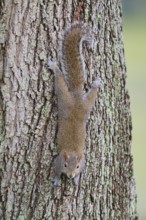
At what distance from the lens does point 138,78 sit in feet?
35.9

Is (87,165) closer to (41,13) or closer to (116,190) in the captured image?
(116,190)

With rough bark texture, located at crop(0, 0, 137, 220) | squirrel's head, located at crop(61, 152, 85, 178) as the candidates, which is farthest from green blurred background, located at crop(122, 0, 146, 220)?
squirrel's head, located at crop(61, 152, 85, 178)

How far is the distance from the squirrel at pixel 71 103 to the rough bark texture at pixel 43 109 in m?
0.04

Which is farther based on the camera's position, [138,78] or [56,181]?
[138,78]

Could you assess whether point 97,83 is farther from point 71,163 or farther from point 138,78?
point 138,78

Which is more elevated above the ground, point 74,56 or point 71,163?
point 74,56

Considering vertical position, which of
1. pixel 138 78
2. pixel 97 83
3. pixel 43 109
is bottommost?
pixel 43 109

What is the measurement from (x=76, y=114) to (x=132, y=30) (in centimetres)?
930

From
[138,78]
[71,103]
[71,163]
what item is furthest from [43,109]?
[138,78]

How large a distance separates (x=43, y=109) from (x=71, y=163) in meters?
0.26

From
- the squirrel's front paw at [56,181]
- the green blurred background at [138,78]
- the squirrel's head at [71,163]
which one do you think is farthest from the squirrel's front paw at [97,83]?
the green blurred background at [138,78]

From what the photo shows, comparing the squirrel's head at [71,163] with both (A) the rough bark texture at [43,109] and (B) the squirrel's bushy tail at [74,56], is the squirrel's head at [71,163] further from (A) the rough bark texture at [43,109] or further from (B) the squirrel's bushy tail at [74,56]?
(B) the squirrel's bushy tail at [74,56]

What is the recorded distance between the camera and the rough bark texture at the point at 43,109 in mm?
3086

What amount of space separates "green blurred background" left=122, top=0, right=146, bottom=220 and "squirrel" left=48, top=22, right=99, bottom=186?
3675 millimetres
